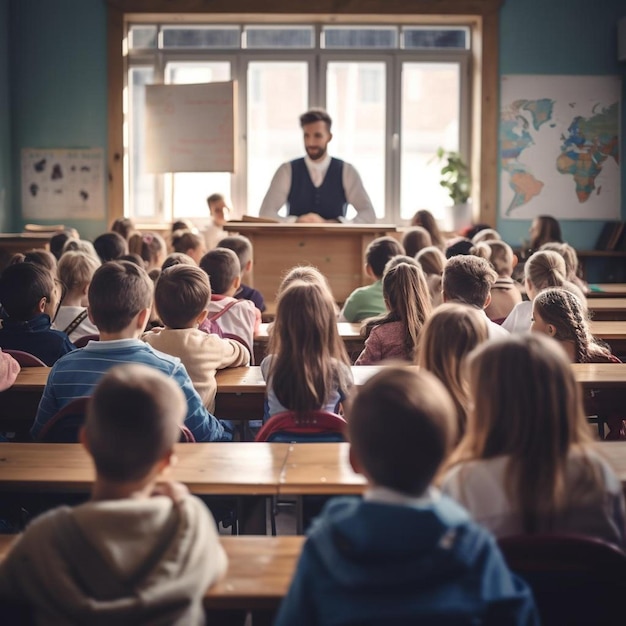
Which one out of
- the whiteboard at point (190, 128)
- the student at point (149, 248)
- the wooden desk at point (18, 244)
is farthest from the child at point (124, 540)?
the whiteboard at point (190, 128)

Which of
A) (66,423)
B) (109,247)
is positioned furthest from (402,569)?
(109,247)

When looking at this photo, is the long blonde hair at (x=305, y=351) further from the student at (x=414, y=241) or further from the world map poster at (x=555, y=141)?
the world map poster at (x=555, y=141)

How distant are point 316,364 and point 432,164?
21.8 ft

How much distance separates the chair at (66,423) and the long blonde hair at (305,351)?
516 mm

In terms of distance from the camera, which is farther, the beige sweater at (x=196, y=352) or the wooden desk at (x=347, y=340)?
the wooden desk at (x=347, y=340)

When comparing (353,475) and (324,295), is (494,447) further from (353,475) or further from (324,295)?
(324,295)

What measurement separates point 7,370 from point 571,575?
196 cm

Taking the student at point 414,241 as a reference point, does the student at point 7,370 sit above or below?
below

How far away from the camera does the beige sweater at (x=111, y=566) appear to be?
1422mm

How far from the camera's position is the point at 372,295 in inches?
175

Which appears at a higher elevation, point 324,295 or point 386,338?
point 324,295

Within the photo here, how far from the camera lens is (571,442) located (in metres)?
1.67

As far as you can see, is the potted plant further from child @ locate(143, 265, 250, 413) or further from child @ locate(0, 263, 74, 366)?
child @ locate(143, 265, 250, 413)

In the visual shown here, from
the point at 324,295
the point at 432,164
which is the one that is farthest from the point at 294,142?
the point at 324,295
